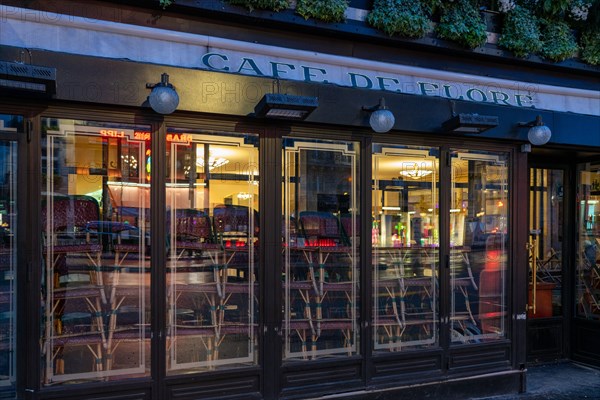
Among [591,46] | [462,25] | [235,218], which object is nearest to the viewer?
[235,218]

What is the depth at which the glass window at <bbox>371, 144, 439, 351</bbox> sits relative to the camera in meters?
5.61

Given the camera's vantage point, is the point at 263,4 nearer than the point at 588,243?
Yes

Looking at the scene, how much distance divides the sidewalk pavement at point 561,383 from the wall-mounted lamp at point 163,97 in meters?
4.41

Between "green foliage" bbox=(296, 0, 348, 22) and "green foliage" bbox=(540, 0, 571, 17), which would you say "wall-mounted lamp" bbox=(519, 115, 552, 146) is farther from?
"green foliage" bbox=(296, 0, 348, 22)

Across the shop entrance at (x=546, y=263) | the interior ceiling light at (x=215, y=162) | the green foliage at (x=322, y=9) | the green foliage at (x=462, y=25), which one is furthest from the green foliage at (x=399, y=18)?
the shop entrance at (x=546, y=263)

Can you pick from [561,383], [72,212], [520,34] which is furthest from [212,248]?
[561,383]

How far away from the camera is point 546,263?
7.36 metres

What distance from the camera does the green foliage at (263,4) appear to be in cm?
494

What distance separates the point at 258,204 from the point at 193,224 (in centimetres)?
62

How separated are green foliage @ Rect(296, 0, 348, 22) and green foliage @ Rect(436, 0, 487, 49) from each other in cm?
124

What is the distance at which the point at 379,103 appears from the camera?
5223 millimetres

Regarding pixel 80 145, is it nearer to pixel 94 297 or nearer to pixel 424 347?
pixel 94 297

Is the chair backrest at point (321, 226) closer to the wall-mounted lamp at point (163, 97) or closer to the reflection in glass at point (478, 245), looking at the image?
the reflection in glass at point (478, 245)

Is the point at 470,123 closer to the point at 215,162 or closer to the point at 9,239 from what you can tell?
the point at 215,162
